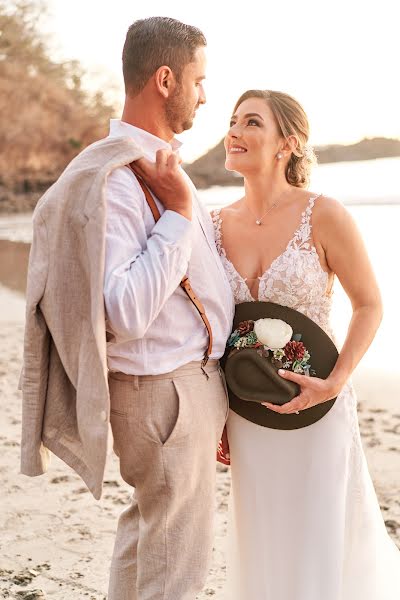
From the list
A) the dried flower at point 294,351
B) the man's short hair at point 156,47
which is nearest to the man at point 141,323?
the man's short hair at point 156,47

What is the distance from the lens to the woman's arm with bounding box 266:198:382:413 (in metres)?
2.60

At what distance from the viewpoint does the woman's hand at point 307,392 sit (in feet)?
8.20

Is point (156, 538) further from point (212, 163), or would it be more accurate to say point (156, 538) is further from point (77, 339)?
point (212, 163)

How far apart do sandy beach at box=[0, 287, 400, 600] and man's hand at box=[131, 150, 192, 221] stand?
1865mm

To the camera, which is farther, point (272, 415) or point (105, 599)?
point (105, 599)

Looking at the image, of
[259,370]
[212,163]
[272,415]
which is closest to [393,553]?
[272,415]

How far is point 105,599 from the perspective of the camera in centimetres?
320

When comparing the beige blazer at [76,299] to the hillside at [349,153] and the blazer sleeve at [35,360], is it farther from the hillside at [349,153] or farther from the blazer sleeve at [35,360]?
the hillside at [349,153]

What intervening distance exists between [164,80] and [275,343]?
2.91 ft

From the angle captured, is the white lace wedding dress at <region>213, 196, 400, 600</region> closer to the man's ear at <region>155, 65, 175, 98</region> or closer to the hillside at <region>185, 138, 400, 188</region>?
the man's ear at <region>155, 65, 175, 98</region>

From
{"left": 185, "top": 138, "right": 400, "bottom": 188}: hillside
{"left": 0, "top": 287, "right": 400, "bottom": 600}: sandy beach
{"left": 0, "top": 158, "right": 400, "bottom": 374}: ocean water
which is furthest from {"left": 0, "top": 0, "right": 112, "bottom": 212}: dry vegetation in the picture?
{"left": 0, "top": 287, "right": 400, "bottom": 600}: sandy beach

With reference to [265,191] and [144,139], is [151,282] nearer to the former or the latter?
[144,139]

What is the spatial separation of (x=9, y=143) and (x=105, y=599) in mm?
38721

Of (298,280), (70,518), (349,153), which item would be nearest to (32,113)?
(349,153)
